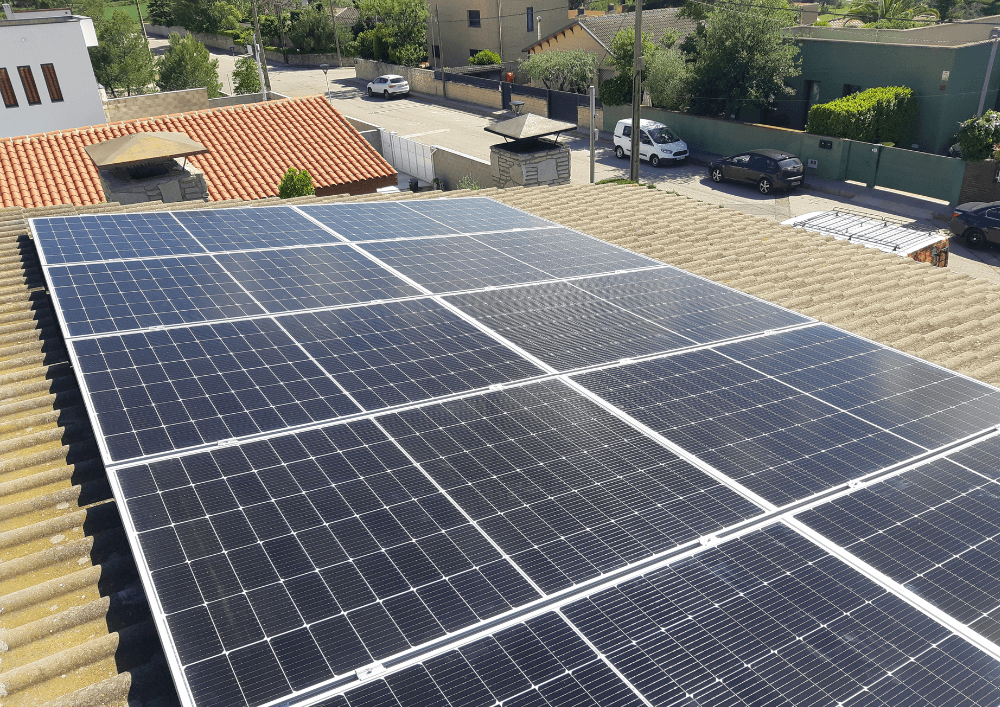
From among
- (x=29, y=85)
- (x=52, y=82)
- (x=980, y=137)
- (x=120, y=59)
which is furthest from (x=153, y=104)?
(x=980, y=137)

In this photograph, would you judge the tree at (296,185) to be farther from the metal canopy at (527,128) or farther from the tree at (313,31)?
the tree at (313,31)

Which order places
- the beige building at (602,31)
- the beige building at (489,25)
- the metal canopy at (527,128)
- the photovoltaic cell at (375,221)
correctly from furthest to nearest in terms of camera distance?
the beige building at (489,25) → the beige building at (602,31) → the metal canopy at (527,128) → the photovoltaic cell at (375,221)

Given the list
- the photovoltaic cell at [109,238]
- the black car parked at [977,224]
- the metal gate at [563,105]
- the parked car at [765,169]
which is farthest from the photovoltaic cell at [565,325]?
the metal gate at [563,105]

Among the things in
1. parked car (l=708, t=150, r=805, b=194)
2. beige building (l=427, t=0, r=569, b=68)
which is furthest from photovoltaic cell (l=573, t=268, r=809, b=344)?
beige building (l=427, t=0, r=569, b=68)

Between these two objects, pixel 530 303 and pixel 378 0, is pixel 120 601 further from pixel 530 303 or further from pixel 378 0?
pixel 378 0

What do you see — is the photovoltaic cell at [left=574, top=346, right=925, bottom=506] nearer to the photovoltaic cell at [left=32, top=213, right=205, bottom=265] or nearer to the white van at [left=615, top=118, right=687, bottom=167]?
the photovoltaic cell at [left=32, top=213, right=205, bottom=265]

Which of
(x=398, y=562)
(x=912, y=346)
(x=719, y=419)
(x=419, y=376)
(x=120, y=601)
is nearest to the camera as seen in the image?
(x=398, y=562)

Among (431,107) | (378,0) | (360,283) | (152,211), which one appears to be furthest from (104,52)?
(360,283)

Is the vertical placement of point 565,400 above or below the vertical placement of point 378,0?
below
